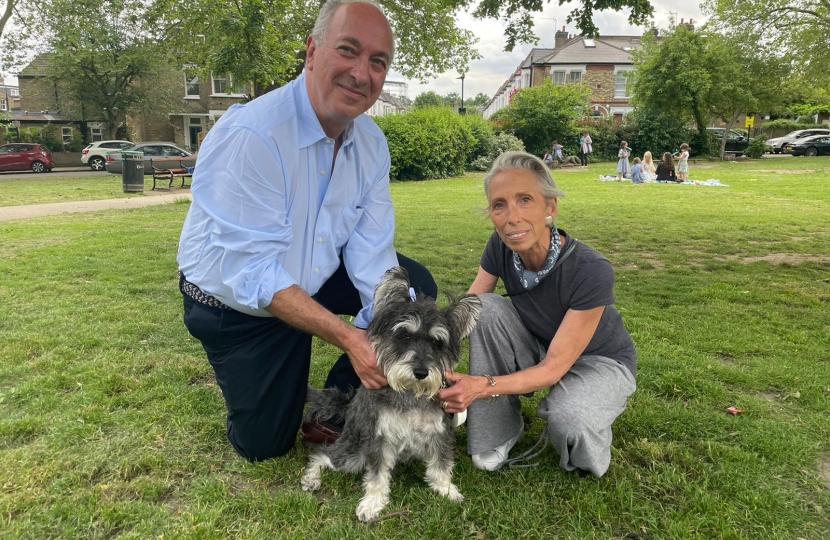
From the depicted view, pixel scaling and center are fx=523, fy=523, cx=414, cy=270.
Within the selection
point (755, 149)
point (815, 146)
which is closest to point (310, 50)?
point (755, 149)

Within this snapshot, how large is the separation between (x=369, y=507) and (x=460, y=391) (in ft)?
2.67

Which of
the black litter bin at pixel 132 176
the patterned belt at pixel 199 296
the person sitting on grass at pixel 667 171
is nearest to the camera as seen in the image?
the patterned belt at pixel 199 296

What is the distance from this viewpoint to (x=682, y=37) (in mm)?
35656

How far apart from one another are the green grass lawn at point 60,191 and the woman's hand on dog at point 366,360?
17945 mm

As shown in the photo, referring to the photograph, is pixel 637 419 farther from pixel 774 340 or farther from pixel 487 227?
pixel 487 227

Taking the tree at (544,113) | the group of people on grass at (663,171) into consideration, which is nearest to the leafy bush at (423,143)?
the group of people on grass at (663,171)

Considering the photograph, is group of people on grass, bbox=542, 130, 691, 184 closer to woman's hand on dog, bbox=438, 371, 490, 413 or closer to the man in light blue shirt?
the man in light blue shirt

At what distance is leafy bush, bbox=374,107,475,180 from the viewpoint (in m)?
23.2

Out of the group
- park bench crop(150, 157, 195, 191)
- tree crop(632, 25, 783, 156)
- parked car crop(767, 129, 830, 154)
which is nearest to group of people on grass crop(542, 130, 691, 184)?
tree crop(632, 25, 783, 156)

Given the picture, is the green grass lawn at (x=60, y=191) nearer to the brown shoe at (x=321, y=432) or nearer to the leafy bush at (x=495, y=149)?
the leafy bush at (x=495, y=149)

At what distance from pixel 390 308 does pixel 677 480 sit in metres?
1.98

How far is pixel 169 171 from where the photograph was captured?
20.2 m

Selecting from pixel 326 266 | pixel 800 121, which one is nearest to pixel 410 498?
pixel 326 266

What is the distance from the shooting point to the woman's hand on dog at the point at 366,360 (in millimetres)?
2766
